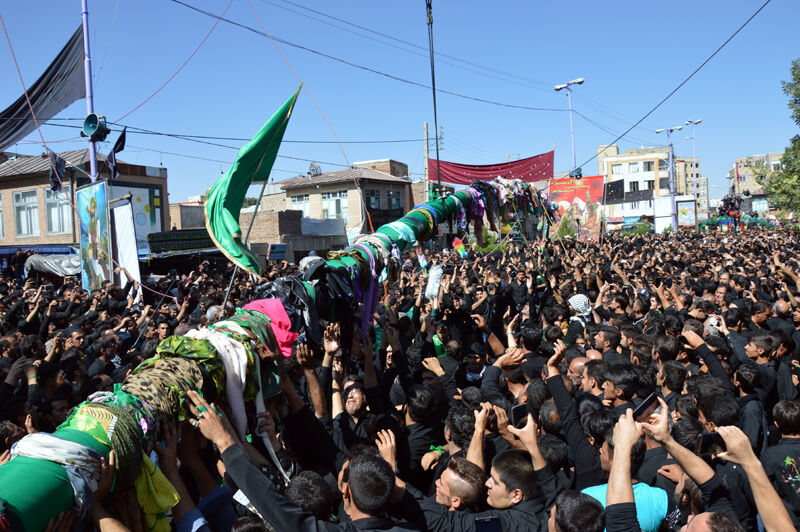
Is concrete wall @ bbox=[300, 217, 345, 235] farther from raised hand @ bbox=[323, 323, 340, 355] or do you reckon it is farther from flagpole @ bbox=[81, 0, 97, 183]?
raised hand @ bbox=[323, 323, 340, 355]

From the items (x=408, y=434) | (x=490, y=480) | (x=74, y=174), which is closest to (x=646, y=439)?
(x=490, y=480)

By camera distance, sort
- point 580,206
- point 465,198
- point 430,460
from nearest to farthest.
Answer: point 430,460
point 465,198
point 580,206

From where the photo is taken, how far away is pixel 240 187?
3490 millimetres

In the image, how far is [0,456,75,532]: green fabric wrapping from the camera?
6.32ft

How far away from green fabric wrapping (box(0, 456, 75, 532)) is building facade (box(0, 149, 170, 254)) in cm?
2465

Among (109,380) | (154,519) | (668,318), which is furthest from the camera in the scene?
(668,318)

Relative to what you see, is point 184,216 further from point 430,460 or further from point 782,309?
point 430,460

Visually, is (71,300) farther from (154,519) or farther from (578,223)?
(578,223)

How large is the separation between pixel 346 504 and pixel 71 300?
8.38m

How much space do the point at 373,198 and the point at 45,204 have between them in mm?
18563

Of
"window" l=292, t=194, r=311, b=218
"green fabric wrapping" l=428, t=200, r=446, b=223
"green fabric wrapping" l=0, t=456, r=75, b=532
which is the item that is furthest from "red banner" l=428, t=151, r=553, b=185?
"window" l=292, t=194, r=311, b=218

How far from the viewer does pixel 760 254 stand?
64.5 feet

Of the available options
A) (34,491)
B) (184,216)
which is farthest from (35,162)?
(34,491)

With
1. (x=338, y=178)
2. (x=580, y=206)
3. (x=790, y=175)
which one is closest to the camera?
(x=790, y=175)
